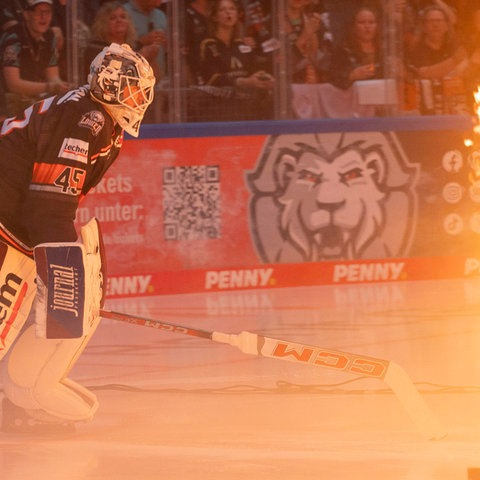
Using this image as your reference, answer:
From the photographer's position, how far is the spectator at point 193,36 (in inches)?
409

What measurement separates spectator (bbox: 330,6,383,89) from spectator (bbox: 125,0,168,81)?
1.36 metres

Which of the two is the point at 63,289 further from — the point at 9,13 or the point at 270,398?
the point at 9,13

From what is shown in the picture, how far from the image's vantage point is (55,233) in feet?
18.6

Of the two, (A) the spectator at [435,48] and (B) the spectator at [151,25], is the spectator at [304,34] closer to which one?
(A) the spectator at [435,48]

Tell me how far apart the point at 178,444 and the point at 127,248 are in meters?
4.71

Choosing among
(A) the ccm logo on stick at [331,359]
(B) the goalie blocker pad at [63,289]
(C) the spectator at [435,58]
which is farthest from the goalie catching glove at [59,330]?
(C) the spectator at [435,58]

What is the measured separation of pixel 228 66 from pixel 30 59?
1.50m

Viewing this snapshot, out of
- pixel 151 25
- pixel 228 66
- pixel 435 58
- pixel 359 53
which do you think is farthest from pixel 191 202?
pixel 435 58

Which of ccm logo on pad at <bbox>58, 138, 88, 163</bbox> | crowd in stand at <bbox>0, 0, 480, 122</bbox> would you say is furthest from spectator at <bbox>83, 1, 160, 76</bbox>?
ccm logo on pad at <bbox>58, 138, 88, 163</bbox>

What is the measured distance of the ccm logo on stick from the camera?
5.86 metres

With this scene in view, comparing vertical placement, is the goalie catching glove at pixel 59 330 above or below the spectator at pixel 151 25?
below

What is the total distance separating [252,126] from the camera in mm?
10797

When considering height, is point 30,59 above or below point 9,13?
below

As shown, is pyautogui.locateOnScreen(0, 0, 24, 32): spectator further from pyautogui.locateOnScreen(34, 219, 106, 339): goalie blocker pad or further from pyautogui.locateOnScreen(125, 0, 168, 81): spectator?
pyautogui.locateOnScreen(34, 219, 106, 339): goalie blocker pad
